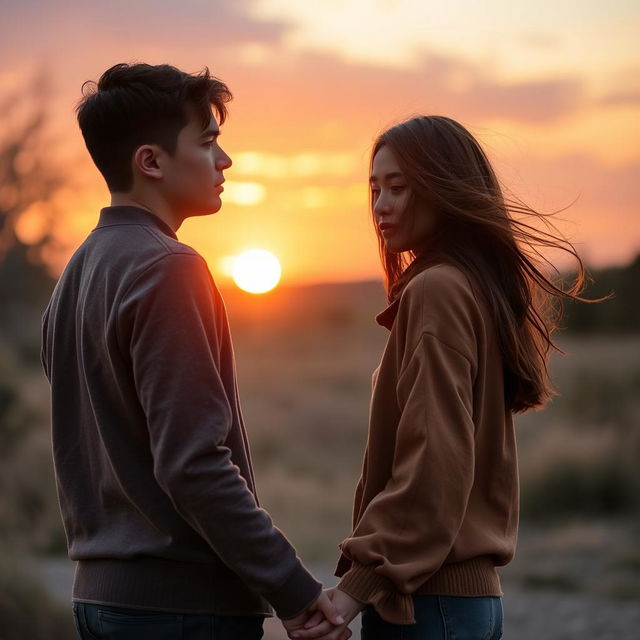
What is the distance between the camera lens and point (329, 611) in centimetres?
211

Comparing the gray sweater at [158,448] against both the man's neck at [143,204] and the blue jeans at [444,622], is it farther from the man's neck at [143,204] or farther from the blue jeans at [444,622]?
the blue jeans at [444,622]

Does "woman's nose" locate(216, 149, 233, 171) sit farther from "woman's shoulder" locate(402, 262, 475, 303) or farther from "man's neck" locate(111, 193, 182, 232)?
"woman's shoulder" locate(402, 262, 475, 303)

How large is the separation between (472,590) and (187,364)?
0.79m

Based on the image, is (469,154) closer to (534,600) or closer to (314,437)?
(534,600)

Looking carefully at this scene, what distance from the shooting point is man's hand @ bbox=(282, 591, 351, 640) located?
2.09 m

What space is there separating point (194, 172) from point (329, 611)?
0.98 m

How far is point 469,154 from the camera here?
2.36 m

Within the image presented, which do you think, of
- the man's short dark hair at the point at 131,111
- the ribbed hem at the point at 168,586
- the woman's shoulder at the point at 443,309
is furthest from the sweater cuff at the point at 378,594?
the man's short dark hair at the point at 131,111

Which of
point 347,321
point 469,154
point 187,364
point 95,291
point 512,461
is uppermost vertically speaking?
point 469,154

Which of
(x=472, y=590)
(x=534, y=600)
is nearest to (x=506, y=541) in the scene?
(x=472, y=590)

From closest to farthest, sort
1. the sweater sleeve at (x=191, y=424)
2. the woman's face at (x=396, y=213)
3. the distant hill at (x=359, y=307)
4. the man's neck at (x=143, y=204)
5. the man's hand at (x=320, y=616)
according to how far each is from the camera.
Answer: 1. the sweater sleeve at (x=191, y=424)
2. the man's hand at (x=320, y=616)
3. the man's neck at (x=143, y=204)
4. the woman's face at (x=396, y=213)
5. the distant hill at (x=359, y=307)

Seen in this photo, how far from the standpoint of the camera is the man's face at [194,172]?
2197mm

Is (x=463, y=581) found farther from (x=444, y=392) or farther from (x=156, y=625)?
(x=156, y=625)

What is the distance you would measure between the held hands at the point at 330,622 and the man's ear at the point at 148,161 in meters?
0.97
